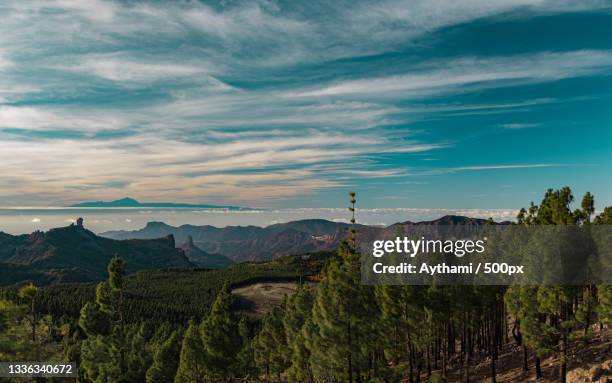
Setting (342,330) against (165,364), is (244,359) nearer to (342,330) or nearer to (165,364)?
(165,364)

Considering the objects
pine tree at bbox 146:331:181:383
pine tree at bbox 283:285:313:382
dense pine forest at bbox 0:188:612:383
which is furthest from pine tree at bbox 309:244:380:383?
pine tree at bbox 146:331:181:383

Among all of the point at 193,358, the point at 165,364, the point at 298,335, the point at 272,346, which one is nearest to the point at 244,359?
the point at 193,358

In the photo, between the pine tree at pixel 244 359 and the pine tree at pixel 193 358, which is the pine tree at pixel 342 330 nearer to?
the pine tree at pixel 244 359

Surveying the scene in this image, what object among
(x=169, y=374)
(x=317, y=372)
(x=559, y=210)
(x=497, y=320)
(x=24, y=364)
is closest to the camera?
(x=24, y=364)

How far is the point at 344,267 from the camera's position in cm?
3953

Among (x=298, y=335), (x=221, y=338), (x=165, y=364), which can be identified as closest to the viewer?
(x=298, y=335)

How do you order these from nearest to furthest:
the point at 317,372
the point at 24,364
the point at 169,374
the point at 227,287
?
the point at 24,364 < the point at 317,372 < the point at 227,287 < the point at 169,374

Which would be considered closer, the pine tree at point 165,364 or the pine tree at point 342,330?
the pine tree at point 342,330

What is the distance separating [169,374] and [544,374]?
4466 cm

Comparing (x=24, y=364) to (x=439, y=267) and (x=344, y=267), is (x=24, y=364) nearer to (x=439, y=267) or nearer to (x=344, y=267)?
(x=344, y=267)

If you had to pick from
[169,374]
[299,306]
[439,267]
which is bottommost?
[169,374]

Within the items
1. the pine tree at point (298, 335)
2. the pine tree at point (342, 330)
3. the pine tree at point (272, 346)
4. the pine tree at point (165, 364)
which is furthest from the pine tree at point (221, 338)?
the pine tree at point (342, 330)

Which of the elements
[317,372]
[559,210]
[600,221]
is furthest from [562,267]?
[317,372]

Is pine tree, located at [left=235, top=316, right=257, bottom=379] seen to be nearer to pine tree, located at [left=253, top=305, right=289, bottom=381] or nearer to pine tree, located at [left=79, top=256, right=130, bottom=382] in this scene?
pine tree, located at [left=253, top=305, right=289, bottom=381]
